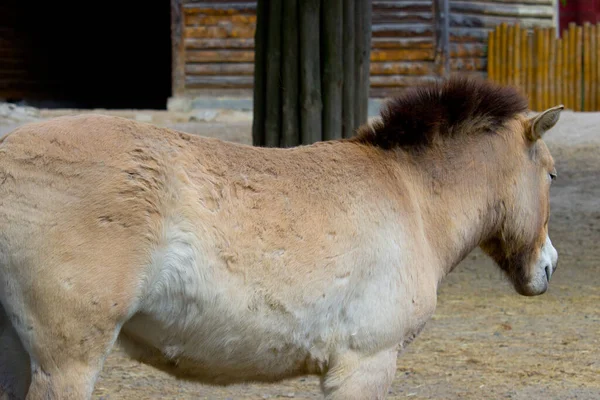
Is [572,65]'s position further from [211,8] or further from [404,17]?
[211,8]

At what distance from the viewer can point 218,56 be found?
654 inches

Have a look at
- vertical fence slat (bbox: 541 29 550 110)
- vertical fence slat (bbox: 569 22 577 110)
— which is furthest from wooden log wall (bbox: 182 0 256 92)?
vertical fence slat (bbox: 569 22 577 110)

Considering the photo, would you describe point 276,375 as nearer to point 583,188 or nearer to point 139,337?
point 139,337

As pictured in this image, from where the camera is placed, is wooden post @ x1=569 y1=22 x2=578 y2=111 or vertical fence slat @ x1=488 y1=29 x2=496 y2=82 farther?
vertical fence slat @ x1=488 y1=29 x2=496 y2=82

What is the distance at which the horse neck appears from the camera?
3752mm

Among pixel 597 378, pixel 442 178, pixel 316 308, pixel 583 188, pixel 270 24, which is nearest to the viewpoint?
pixel 316 308

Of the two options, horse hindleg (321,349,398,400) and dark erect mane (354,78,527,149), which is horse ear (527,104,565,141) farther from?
horse hindleg (321,349,398,400)

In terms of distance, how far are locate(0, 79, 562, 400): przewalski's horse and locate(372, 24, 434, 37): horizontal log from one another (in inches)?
507

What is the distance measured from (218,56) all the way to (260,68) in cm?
971

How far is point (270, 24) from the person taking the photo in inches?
275

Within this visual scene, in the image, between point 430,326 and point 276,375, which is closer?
point 276,375

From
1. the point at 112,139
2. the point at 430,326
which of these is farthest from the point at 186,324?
the point at 430,326

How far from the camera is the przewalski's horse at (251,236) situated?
2791 millimetres

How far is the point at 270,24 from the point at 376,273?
4028 millimetres
